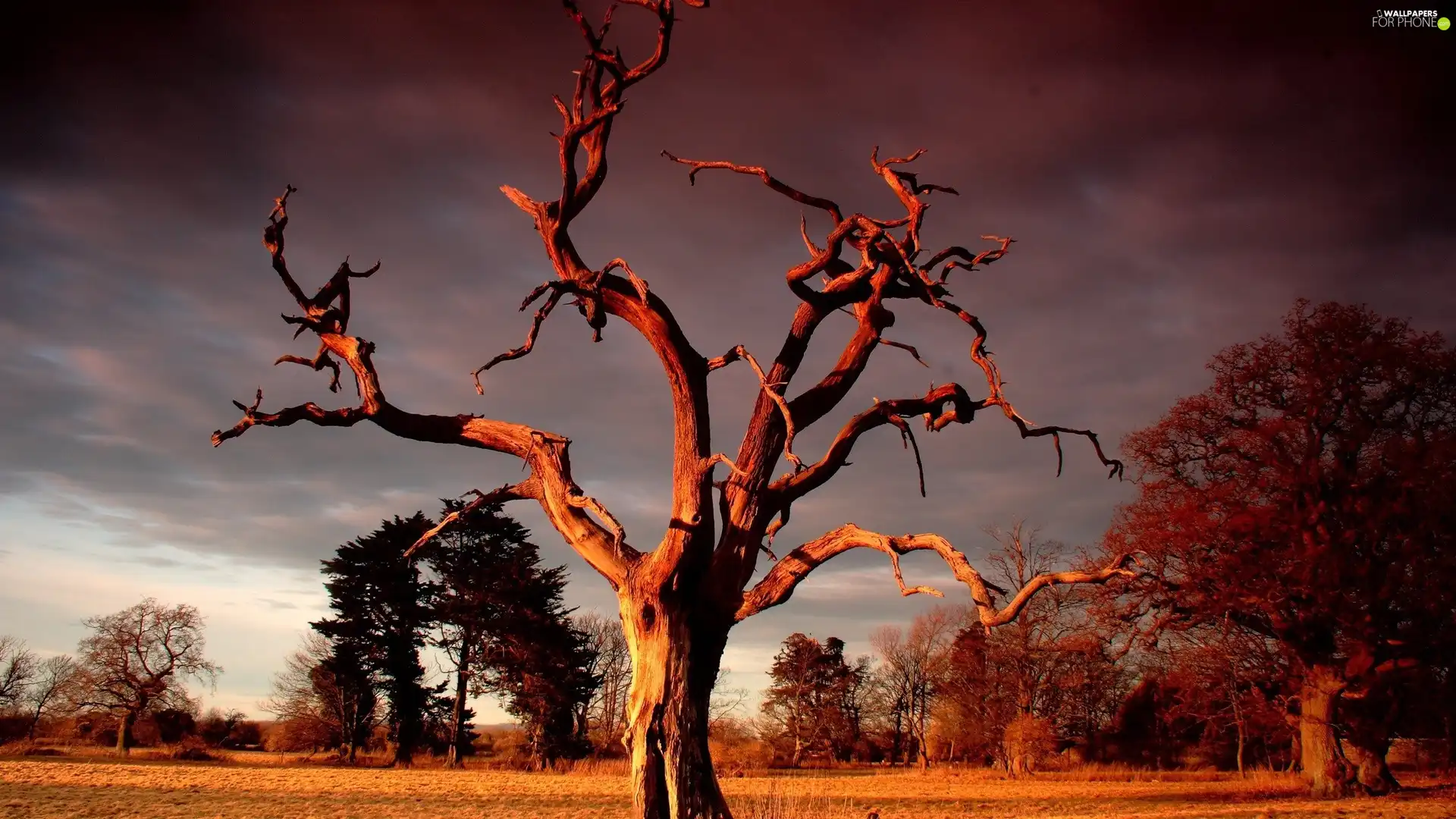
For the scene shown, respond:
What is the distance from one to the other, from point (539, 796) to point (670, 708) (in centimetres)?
1554

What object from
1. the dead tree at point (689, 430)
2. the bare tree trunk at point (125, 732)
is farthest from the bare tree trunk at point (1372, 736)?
the bare tree trunk at point (125, 732)

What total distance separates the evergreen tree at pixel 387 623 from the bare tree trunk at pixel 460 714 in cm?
160

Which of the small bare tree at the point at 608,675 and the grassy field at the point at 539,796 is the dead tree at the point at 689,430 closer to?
the grassy field at the point at 539,796

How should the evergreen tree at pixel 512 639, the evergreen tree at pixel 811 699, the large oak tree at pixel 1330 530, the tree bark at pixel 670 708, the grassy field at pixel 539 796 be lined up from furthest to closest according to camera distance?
the evergreen tree at pixel 811 699
the evergreen tree at pixel 512 639
the large oak tree at pixel 1330 530
the grassy field at pixel 539 796
the tree bark at pixel 670 708

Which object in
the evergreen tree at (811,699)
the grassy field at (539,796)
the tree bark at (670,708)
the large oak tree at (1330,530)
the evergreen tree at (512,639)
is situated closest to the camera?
the tree bark at (670,708)

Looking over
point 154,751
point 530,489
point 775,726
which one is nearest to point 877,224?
point 530,489

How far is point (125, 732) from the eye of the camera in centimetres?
4119

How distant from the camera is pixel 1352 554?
22.9 m

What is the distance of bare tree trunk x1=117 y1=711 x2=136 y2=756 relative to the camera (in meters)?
40.7

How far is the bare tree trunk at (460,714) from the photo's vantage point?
120 ft

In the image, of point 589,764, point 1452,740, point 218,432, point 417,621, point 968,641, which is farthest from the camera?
point 968,641

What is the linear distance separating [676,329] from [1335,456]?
2225 cm

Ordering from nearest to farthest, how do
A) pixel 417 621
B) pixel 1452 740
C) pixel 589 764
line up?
pixel 1452 740, pixel 589 764, pixel 417 621

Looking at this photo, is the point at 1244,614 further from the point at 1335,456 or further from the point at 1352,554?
the point at 1335,456
